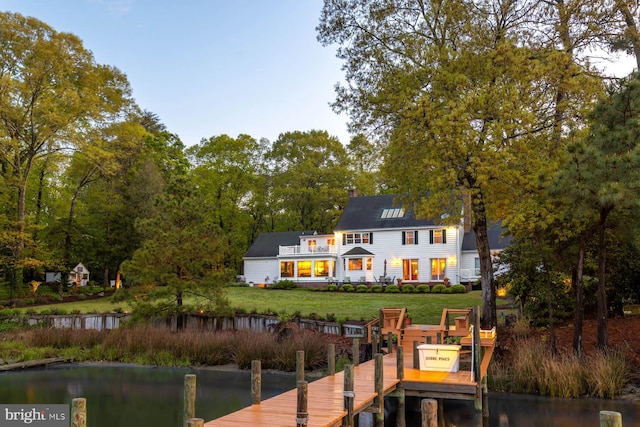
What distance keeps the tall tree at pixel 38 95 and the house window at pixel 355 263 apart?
20073 millimetres

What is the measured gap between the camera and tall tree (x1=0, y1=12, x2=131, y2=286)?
98.0 ft

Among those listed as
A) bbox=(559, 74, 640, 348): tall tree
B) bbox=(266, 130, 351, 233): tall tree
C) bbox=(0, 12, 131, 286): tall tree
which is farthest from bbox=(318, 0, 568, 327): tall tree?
bbox=(266, 130, 351, 233): tall tree

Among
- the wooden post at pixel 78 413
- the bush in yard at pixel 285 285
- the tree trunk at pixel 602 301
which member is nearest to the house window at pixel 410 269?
the bush in yard at pixel 285 285

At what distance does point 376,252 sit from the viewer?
135ft

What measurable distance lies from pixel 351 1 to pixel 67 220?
2746 cm

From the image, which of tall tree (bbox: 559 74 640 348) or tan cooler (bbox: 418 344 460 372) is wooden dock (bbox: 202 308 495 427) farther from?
tall tree (bbox: 559 74 640 348)

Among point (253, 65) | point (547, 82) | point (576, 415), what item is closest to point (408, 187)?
point (547, 82)

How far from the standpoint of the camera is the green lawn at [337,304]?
77.3 ft

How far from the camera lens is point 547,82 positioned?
53.6 feet

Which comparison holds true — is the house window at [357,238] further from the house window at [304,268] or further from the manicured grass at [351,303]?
the manicured grass at [351,303]

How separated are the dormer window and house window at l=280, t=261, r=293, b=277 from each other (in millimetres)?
8231

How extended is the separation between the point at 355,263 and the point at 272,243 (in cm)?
869

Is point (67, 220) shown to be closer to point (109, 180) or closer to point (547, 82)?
point (109, 180)

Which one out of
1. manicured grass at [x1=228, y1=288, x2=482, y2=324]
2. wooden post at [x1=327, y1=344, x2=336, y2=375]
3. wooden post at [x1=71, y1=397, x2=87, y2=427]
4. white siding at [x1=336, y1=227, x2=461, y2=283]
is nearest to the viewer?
wooden post at [x1=71, y1=397, x2=87, y2=427]
